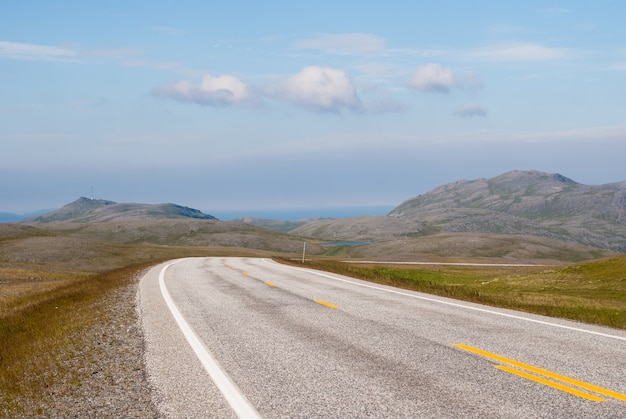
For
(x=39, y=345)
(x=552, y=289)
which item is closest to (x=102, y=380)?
(x=39, y=345)

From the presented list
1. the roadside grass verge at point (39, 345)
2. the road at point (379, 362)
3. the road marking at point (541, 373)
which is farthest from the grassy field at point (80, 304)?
the road marking at point (541, 373)

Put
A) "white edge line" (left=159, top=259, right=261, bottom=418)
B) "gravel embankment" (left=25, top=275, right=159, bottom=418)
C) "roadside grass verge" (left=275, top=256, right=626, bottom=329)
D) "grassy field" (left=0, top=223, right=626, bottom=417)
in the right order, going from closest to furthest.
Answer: "white edge line" (left=159, top=259, right=261, bottom=418) → "gravel embankment" (left=25, top=275, right=159, bottom=418) → "grassy field" (left=0, top=223, right=626, bottom=417) → "roadside grass verge" (left=275, top=256, right=626, bottom=329)

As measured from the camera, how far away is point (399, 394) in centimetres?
742

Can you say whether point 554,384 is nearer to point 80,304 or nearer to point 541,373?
point 541,373

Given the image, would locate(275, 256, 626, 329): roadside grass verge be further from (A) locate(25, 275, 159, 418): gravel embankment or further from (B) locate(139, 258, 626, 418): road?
(A) locate(25, 275, 159, 418): gravel embankment

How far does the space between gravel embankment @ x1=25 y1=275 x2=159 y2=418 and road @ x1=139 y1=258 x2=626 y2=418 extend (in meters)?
0.28

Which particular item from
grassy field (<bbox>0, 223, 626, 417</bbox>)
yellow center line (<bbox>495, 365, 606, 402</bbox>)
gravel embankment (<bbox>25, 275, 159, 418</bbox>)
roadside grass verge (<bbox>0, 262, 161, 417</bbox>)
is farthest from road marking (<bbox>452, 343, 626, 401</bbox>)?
roadside grass verge (<bbox>0, 262, 161, 417</bbox>)

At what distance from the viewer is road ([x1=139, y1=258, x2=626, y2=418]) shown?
7.00m

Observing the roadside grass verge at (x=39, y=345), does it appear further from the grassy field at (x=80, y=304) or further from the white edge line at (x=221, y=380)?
the white edge line at (x=221, y=380)

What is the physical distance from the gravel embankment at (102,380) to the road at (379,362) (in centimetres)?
28

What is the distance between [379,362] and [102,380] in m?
4.24

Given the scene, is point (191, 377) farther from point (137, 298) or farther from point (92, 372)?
point (137, 298)

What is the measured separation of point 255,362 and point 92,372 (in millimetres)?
2566

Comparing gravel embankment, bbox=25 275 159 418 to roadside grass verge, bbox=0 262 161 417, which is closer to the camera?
gravel embankment, bbox=25 275 159 418
